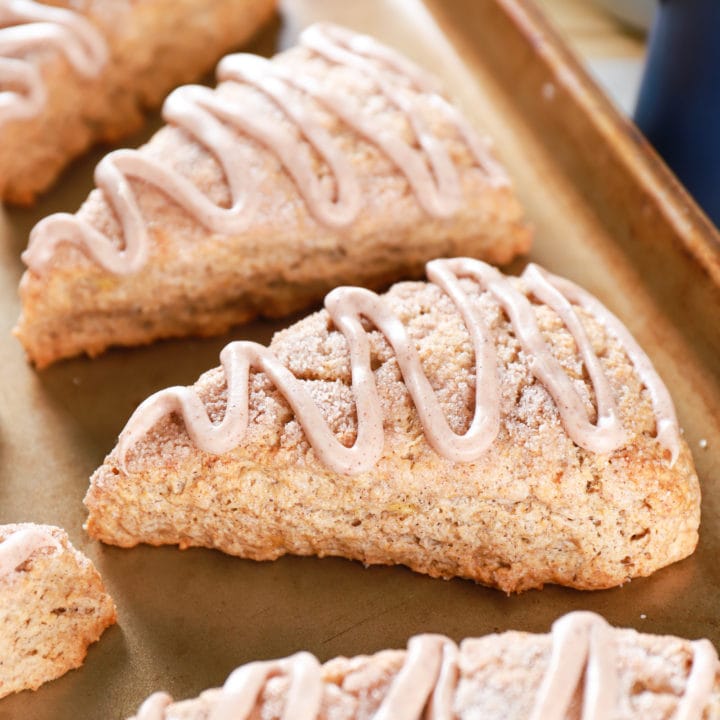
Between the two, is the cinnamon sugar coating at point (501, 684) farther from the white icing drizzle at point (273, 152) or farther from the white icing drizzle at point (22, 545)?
the white icing drizzle at point (273, 152)

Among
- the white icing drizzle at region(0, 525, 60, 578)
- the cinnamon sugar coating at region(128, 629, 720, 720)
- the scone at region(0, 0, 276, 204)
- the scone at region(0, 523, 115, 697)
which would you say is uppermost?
the scone at region(0, 0, 276, 204)

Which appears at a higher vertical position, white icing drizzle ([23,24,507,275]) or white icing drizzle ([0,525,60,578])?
white icing drizzle ([23,24,507,275])

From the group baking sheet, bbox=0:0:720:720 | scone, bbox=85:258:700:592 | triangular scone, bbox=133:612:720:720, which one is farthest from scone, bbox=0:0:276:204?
triangular scone, bbox=133:612:720:720

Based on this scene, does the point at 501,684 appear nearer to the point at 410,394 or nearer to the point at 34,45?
the point at 410,394

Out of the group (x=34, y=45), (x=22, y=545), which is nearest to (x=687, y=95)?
(x=34, y=45)

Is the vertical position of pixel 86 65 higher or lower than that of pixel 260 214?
higher

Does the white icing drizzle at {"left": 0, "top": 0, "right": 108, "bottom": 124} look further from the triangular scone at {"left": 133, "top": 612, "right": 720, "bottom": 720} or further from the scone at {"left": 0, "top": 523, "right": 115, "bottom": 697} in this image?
the triangular scone at {"left": 133, "top": 612, "right": 720, "bottom": 720}

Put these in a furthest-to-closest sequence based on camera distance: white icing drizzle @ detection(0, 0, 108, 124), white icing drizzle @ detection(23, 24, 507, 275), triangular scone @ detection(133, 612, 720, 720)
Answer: white icing drizzle @ detection(0, 0, 108, 124), white icing drizzle @ detection(23, 24, 507, 275), triangular scone @ detection(133, 612, 720, 720)
